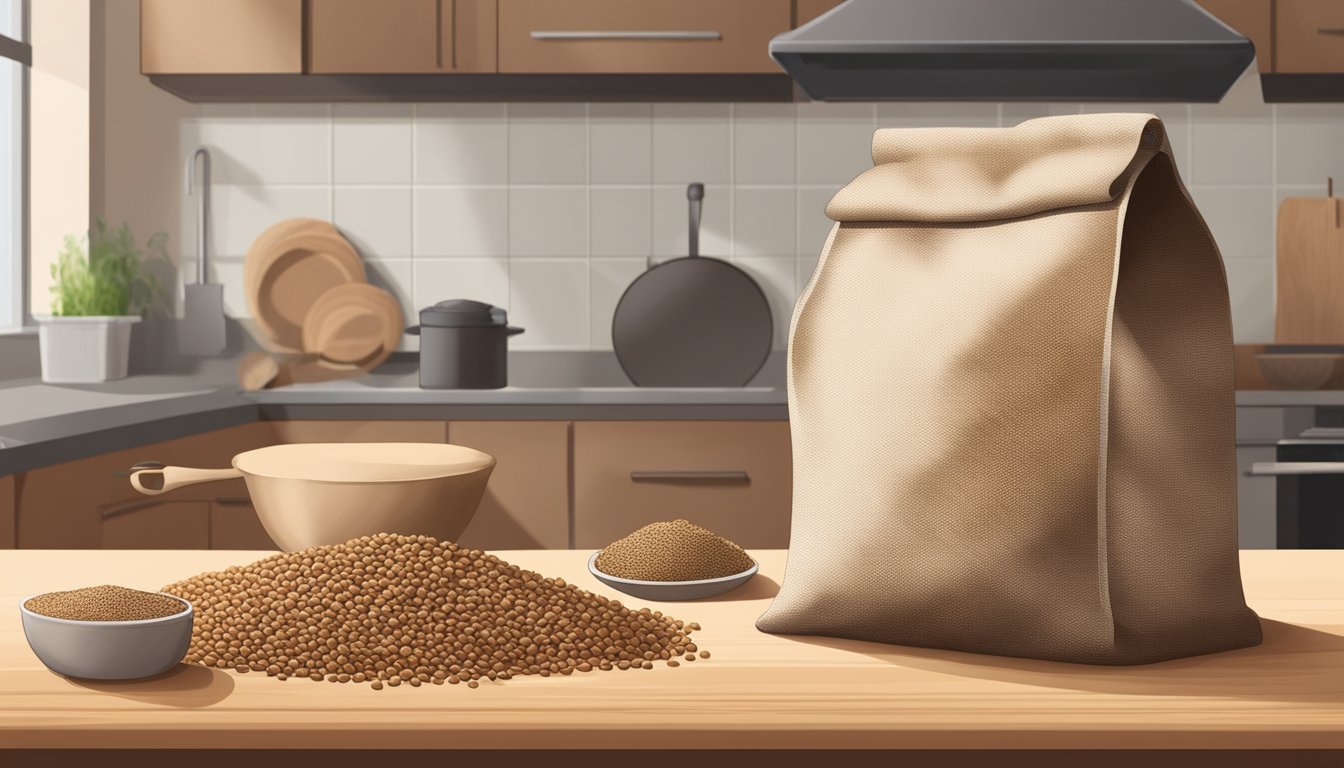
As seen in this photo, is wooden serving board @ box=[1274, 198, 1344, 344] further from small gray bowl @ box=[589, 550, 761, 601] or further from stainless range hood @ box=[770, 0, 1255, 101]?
small gray bowl @ box=[589, 550, 761, 601]

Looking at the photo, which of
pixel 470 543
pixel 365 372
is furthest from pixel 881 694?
pixel 365 372

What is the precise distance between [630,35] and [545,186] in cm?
53

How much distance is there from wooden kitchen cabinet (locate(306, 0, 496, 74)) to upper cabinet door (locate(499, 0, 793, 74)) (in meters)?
0.06

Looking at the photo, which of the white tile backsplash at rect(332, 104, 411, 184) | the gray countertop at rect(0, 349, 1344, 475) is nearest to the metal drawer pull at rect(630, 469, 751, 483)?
the gray countertop at rect(0, 349, 1344, 475)

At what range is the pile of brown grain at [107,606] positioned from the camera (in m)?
0.62

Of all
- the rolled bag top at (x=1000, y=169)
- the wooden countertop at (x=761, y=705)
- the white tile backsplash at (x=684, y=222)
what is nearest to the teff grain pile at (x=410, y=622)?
the wooden countertop at (x=761, y=705)

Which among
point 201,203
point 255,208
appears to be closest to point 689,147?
point 255,208

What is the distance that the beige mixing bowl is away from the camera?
2.69 ft

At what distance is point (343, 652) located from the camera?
0.65 m

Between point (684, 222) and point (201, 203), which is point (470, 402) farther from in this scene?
point (201, 203)

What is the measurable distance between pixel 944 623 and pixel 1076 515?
95 mm

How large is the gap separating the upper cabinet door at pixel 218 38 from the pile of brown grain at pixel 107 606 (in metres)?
2.46

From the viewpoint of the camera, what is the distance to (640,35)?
2.84 m

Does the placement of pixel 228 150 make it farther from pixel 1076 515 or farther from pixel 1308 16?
pixel 1076 515
